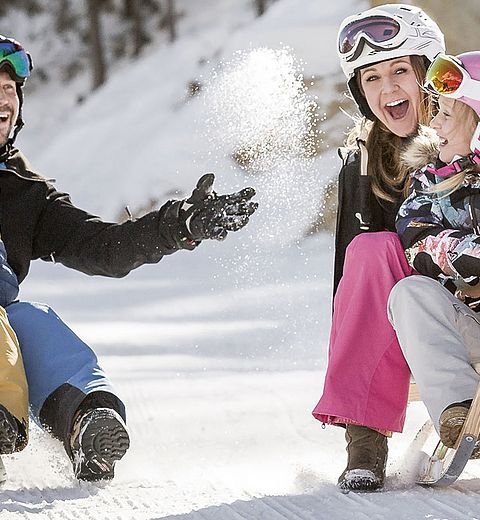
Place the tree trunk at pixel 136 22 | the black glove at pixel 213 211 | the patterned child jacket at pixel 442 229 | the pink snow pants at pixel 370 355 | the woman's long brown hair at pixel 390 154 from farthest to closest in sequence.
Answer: the tree trunk at pixel 136 22 → the woman's long brown hair at pixel 390 154 → the black glove at pixel 213 211 → the pink snow pants at pixel 370 355 → the patterned child jacket at pixel 442 229

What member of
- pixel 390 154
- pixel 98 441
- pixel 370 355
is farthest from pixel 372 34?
pixel 98 441

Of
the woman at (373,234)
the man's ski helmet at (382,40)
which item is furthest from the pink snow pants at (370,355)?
the man's ski helmet at (382,40)

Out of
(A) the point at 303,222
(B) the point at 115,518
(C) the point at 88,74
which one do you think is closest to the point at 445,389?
(B) the point at 115,518

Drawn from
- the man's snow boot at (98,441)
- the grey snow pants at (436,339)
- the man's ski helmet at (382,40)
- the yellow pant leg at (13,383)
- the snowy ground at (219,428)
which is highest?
the man's ski helmet at (382,40)

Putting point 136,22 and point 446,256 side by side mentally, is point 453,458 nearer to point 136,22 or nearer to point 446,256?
point 446,256

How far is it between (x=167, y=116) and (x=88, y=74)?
690 centimetres

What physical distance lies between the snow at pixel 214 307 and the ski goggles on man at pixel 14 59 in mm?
991

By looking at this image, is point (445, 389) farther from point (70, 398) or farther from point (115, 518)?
point (70, 398)

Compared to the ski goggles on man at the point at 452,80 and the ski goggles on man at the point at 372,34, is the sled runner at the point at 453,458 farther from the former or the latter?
the ski goggles on man at the point at 372,34

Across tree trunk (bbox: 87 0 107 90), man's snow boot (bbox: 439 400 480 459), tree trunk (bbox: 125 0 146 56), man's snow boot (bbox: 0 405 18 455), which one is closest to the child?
man's snow boot (bbox: 439 400 480 459)

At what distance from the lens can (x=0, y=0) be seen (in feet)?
76.9

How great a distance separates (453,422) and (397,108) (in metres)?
0.99

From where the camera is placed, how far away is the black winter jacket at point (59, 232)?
3.06 m

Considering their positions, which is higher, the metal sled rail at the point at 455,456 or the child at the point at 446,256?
the child at the point at 446,256
